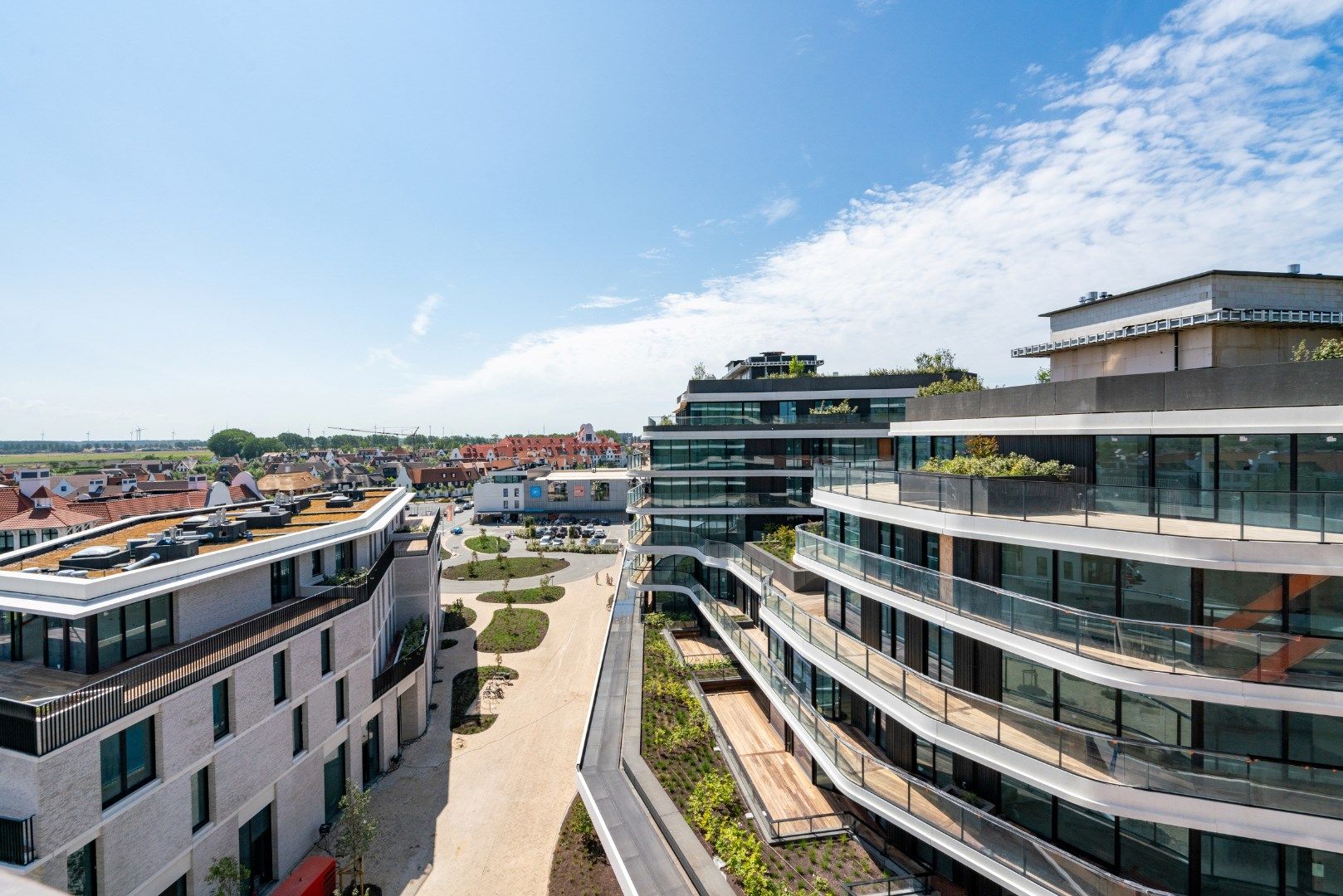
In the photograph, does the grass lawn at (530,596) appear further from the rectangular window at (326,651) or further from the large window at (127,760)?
the large window at (127,760)

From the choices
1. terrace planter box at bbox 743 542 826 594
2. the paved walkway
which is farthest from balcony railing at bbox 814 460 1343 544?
the paved walkway

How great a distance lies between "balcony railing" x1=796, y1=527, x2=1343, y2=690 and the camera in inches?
426

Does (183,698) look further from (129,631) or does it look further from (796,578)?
(796,578)

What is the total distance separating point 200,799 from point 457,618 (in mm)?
25799

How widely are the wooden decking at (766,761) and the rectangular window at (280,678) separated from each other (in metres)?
14.7

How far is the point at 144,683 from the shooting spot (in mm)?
14766

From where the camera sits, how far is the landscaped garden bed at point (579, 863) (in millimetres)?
17219

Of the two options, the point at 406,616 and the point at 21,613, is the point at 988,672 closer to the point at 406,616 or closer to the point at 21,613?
the point at 21,613

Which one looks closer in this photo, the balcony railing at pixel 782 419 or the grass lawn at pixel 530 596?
the balcony railing at pixel 782 419

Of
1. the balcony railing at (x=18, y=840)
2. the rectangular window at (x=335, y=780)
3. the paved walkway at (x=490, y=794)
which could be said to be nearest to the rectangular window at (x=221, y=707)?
the balcony railing at (x=18, y=840)

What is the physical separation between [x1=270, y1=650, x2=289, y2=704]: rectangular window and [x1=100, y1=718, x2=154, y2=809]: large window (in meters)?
3.79

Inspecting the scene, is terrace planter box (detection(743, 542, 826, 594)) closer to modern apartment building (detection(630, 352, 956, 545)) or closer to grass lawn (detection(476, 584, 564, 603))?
modern apartment building (detection(630, 352, 956, 545))

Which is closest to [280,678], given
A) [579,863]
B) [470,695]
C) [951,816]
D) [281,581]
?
[281,581]

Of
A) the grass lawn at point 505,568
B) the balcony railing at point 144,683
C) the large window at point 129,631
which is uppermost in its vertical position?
the large window at point 129,631
